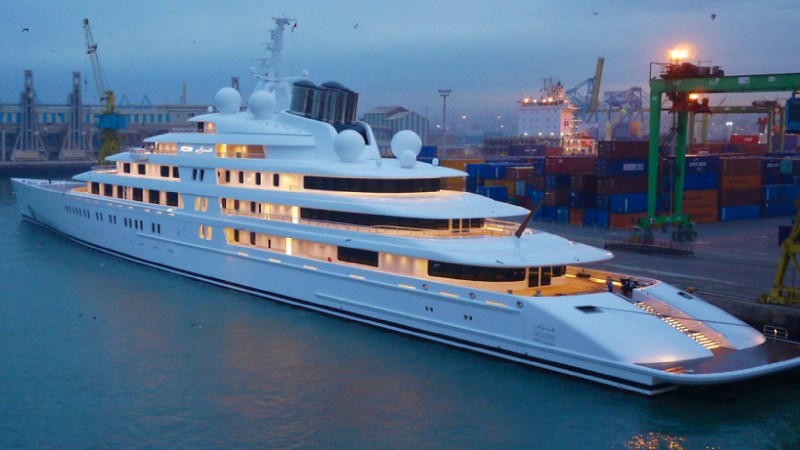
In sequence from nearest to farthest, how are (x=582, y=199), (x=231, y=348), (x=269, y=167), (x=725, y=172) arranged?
(x=231, y=348), (x=269, y=167), (x=582, y=199), (x=725, y=172)

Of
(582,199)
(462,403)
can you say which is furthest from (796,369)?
(582,199)

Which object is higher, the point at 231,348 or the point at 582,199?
the point at 582,199

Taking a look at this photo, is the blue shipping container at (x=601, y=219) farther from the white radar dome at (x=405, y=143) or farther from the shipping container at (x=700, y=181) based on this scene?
the white radar dome at (x=405, y=143)

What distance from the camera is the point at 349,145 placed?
2400 centimetres

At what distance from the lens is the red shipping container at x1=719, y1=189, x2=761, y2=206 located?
1634 inches

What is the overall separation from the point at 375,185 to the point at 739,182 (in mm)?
27078

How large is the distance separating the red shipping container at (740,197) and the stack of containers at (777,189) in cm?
60

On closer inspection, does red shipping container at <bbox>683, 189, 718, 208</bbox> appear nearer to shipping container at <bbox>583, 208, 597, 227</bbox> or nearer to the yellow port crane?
shipping container at <bbox>583, 208, 597, 227</bbox>

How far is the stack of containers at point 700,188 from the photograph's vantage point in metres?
40.0

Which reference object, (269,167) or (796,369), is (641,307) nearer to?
(796,369)

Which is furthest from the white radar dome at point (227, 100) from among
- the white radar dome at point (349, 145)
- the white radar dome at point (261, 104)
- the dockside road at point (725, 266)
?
the dockside road at point (725, 266)

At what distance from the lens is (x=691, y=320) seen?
1789 cm

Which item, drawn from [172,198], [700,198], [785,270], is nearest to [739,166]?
[700,198]

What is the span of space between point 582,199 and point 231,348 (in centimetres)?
2350
